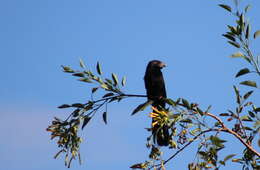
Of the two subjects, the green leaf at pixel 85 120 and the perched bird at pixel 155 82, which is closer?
the green leaf at pixel 85 120

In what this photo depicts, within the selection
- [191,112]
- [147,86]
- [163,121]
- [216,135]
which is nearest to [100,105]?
[163,121]

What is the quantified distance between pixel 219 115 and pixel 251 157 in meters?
0.56

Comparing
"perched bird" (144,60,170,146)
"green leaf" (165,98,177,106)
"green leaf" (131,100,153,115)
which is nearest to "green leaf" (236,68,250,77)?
"green leaf" (165,98,177,106)

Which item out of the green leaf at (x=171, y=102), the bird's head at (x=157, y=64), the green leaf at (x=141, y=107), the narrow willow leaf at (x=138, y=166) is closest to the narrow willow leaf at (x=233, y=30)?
the green leaf at (x=171, y=102)

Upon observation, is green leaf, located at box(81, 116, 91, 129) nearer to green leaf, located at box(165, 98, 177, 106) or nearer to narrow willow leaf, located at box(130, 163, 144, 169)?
narrow willow leaf, located at box(130, 163, 144, 169)

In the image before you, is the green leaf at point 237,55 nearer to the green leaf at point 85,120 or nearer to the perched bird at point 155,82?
the green leaf at point 85,120

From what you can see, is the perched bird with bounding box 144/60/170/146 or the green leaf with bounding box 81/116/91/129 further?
the perched bird with bounding box 144/60/170/146

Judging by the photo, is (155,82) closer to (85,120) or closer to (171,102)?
(85,120)

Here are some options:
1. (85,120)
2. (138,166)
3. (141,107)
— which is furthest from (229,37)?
(85,120)

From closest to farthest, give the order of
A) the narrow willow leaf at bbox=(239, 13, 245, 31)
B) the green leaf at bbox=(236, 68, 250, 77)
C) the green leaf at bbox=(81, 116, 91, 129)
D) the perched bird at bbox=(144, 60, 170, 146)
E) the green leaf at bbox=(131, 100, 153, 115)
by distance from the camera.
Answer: the green leaf at bbox=(236, 68, 250, 77)
the narrow willow leaf at bbox=(239, 13, 245, 31)
the green leaf at bbox=(131, 100, 153, 115)
the green leaf at bbox=(81, 116, 91, 129)
the perched bird at bbox=(144, 60, 170, 146)

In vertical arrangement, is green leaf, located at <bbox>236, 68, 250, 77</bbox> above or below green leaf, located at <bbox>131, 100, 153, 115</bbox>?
above

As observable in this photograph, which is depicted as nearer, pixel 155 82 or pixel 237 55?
pixel 237 55

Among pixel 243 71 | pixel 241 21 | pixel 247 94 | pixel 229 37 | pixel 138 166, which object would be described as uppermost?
pixel 241 21

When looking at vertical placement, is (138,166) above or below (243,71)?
below
